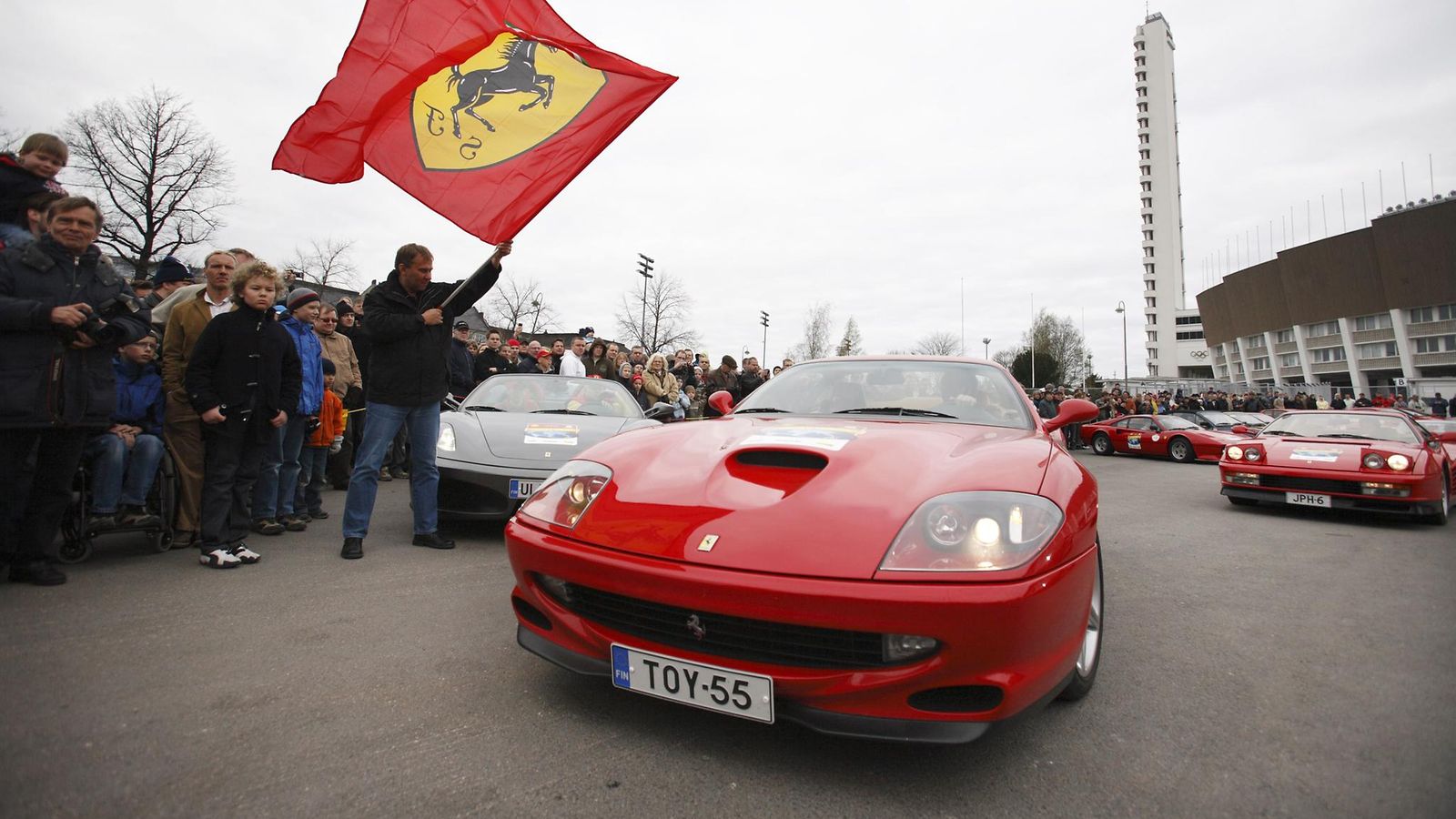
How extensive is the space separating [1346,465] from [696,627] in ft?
25.3

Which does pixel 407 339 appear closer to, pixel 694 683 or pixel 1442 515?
pixel 694 683

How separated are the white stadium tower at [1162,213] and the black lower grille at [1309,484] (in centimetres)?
9290

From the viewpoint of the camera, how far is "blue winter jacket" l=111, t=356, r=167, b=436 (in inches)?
158

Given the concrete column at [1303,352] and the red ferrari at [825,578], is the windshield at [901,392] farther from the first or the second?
the concrete column at [1303,352]

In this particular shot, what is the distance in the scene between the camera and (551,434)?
4.96 m

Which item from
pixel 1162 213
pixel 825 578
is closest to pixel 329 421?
pixel 825 578

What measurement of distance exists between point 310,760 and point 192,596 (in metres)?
1.99

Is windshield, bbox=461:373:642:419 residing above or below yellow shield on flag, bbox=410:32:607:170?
below

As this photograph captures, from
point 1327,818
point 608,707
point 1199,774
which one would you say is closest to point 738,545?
point 608,707

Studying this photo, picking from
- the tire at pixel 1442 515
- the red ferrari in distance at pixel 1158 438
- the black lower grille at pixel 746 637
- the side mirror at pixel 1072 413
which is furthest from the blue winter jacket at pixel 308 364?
the red ferrari in distance at pixel 1158 438

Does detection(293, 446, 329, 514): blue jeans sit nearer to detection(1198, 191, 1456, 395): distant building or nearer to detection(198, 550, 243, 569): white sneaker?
detection(198, 550, 243, 569): white sneaker

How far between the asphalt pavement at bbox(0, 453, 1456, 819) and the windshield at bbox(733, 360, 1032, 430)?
1.14m

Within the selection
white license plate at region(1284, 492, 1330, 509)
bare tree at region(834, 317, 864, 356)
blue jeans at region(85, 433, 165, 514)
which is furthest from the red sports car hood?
bare tree at region(834, 317, 864, 356)

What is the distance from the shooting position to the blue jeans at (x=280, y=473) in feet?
15.4
